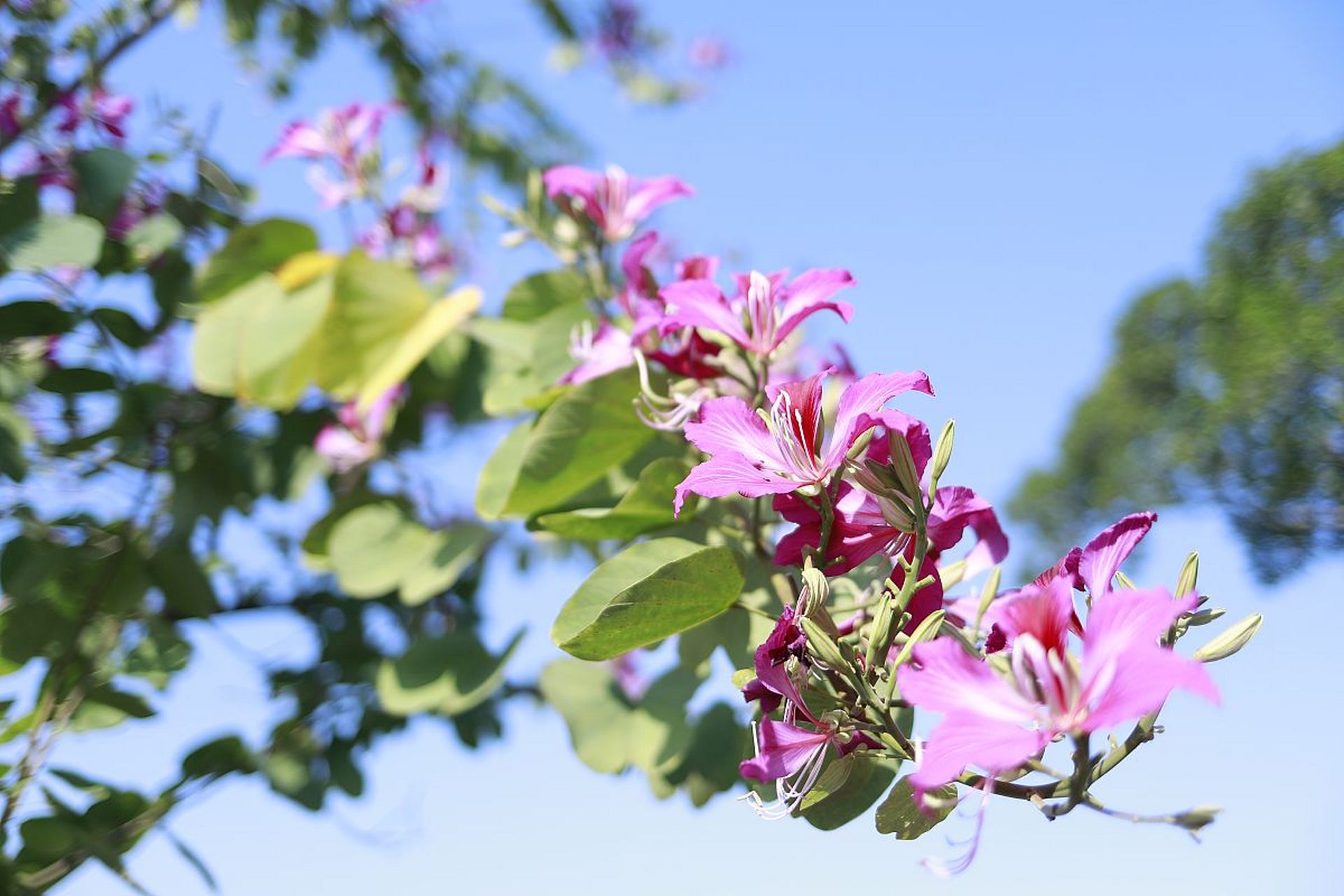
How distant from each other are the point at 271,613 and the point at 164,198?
661 mm

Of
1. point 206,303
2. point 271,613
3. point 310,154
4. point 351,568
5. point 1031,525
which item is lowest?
point 1031,525

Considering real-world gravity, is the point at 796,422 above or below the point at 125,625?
above

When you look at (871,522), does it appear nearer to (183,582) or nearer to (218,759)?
(218,759)

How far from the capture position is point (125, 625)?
43.9 inches

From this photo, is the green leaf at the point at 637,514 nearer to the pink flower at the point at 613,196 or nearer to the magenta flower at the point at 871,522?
the magenta flower at the point at 871,522

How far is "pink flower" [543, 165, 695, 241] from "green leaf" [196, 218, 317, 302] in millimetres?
423

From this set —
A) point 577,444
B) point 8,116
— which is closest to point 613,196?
point 577,444

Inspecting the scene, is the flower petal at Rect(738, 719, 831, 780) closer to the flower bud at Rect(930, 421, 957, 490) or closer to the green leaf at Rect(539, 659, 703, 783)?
the flower bud at Rect(930, 421, 957, 490)

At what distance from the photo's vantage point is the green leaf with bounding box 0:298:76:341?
3.34ft

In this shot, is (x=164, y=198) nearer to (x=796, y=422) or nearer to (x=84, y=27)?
(x=84, y=27)

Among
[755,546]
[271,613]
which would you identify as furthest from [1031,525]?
[755,546]

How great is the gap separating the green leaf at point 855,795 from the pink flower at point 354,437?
0.91 m

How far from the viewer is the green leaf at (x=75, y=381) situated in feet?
3.71

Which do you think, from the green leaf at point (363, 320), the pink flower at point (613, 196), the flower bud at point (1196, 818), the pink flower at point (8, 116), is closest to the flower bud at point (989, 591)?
the flower bud at point (1196, 818)
